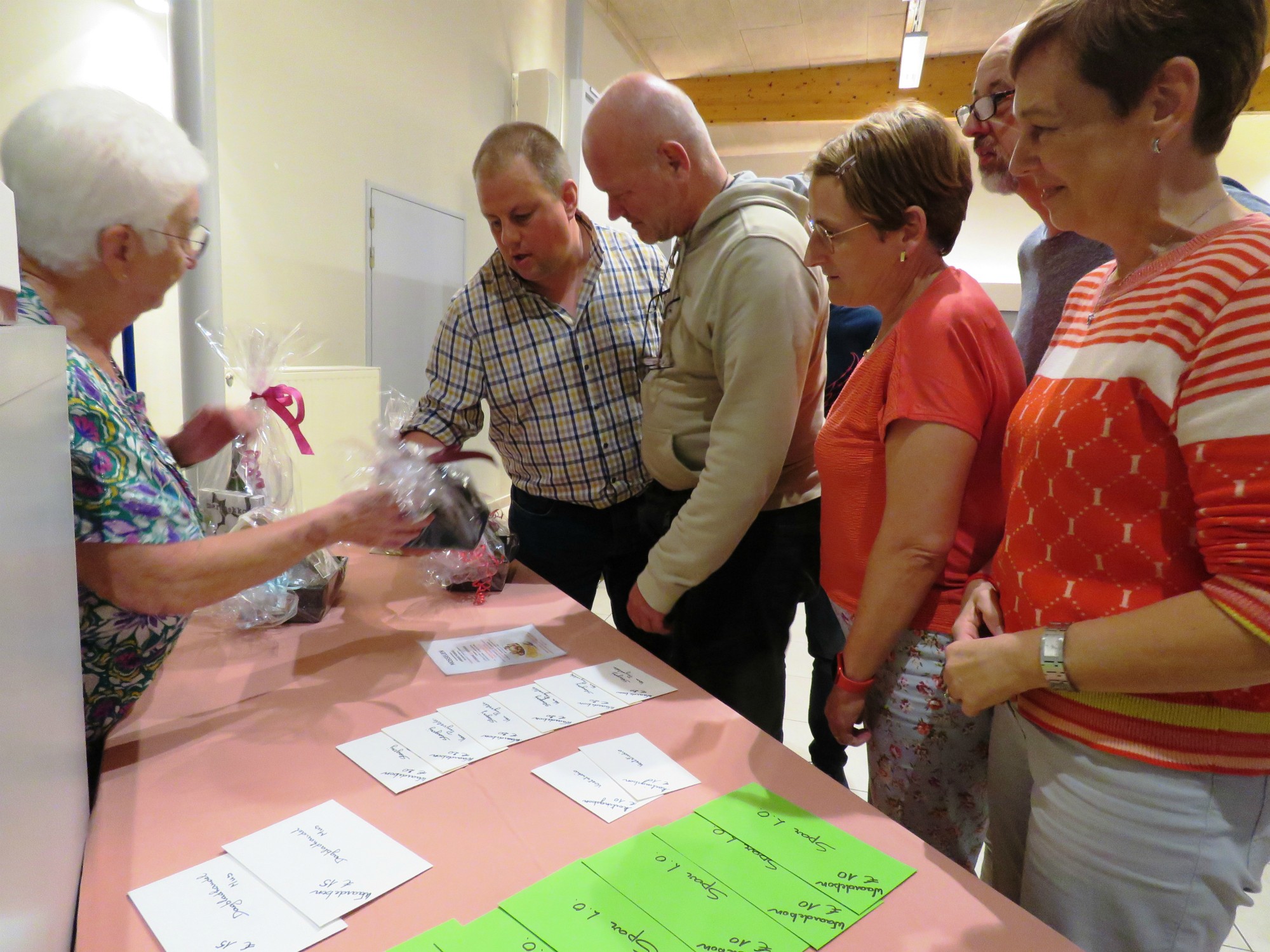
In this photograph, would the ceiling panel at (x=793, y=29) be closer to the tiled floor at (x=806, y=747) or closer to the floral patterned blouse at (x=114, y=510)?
the tiled floor at (x=806, y=747)

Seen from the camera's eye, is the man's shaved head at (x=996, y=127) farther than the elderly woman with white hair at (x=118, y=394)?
Yes

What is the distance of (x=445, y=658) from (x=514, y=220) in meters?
1.00

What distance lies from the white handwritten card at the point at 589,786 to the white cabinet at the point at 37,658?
0.48 metres

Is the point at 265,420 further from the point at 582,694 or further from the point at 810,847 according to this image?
the point at 810,847

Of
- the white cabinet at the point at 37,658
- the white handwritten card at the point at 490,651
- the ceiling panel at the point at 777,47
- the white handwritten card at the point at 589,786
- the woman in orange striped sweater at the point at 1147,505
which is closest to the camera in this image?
the white cabinet at the point at 37,658

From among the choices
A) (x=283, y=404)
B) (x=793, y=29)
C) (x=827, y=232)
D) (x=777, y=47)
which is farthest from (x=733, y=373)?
(x=777, y=47)

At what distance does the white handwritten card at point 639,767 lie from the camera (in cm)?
88

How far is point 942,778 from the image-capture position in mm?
1028

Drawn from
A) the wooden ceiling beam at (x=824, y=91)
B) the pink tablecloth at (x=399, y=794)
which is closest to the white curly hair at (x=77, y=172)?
the pink tablecloth at (x=399, y=794)

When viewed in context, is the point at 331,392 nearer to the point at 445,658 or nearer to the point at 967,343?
the point at 445,658

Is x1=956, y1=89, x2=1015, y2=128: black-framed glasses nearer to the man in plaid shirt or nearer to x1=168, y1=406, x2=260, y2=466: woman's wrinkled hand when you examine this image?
the man in plaid shirt

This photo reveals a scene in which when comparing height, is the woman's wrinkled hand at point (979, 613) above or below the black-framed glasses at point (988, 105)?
below

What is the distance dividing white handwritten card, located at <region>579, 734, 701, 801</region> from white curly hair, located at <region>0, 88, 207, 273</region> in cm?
95

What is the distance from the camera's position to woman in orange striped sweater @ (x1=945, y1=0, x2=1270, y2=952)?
0.62 m
